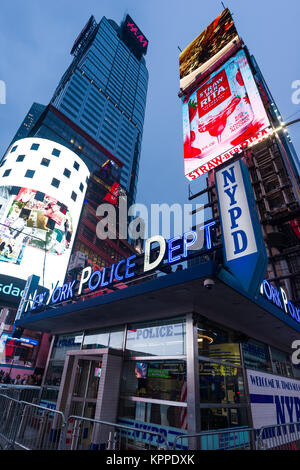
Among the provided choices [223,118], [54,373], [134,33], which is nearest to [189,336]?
[54,373]

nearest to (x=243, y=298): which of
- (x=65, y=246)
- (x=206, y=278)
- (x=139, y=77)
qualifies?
(x=206, y=278)

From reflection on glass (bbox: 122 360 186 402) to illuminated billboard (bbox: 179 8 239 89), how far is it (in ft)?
83.2

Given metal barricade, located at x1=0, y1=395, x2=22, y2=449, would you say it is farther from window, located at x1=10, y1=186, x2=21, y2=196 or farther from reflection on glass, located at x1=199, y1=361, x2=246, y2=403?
window, located at x1=10, y1=186, x2=21, y2=196

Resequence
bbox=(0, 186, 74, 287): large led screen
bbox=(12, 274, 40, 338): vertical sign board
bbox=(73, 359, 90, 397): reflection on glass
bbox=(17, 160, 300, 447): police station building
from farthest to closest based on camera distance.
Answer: bbox=(0, 186, 74, 287): large led screen → bbox=(12, 274, 40, 338): vertical sign board → bbox=(73, 359, 90, 397): reflection on glass → bbox=(17, 160, 300, 447): police station building

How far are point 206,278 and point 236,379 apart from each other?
5.28 m

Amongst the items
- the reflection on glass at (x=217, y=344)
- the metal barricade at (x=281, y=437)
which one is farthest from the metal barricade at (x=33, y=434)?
the metal barricade at (x=281, y=437)

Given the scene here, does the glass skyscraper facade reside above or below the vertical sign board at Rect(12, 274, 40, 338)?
above

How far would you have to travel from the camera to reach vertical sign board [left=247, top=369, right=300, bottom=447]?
9.14 meters

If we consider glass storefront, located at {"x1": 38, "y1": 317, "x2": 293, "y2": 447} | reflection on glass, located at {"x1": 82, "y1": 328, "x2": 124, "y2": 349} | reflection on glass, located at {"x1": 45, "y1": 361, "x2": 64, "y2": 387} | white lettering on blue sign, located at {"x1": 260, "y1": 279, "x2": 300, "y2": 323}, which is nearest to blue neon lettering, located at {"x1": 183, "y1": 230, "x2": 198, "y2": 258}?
glass storefront, located at {"x1": 38, "y1": 317, "x2": 293, "y2": 447}

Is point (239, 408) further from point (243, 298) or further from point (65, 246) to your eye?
point (65, 246)

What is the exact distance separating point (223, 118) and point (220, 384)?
17.3 metres

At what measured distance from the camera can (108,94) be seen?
122 m

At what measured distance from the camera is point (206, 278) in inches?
269

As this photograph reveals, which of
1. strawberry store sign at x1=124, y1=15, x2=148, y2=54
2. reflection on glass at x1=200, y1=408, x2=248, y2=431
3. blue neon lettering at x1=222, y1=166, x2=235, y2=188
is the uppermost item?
strawberry store sign at x1=124, y1=15, x2=148, y2=54
